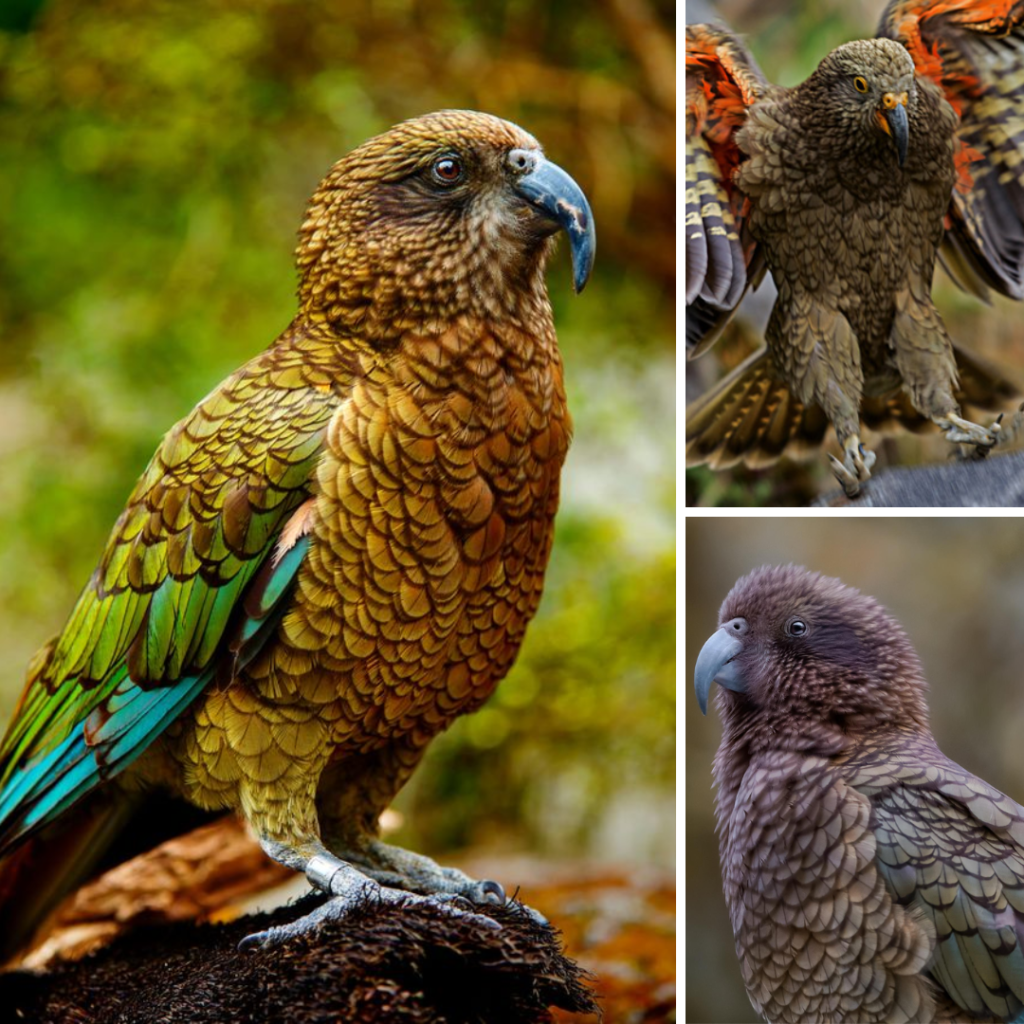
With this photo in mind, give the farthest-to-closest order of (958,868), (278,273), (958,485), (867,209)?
(278,273) < (958,485) < (867,209) < (958,868)

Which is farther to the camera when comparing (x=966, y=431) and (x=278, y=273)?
(x=278, y=273)

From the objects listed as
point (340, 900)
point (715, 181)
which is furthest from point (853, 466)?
point (340, 900)

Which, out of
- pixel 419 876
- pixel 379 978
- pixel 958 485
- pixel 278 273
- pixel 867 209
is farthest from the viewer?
pixel 278 273

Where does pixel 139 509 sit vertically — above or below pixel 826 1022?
above

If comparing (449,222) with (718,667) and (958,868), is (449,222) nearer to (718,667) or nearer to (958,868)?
(718,667)

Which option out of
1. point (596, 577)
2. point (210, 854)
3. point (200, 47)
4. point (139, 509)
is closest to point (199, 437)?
point (139, 509)

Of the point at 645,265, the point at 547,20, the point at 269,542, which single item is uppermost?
the point at 547,20

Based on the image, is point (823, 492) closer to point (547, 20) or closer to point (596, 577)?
point (596, 577)

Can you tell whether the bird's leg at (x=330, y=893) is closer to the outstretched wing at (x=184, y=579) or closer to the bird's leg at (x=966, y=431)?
the outstretched wing at (x=184, y=579)
